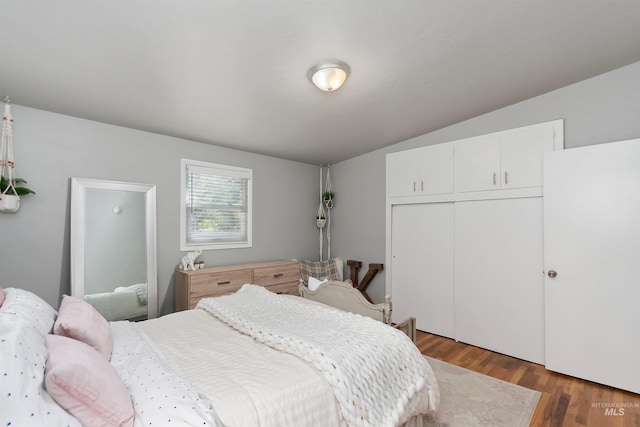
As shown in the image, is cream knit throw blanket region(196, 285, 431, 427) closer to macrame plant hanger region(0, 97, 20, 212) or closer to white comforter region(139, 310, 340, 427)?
white comforter region(139, 310, 340, 427)

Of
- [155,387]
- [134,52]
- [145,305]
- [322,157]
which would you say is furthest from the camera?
[322,157]

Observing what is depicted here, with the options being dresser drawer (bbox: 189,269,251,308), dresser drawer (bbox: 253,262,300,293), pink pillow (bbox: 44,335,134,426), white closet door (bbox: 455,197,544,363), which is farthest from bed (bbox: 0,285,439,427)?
white closet door (bbox: 455,197,544,363)

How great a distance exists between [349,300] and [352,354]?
102 centimetres

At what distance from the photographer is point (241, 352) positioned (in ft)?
4.96

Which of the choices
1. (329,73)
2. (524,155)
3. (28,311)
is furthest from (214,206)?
(524,155)

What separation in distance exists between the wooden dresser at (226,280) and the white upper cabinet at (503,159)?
2.38m

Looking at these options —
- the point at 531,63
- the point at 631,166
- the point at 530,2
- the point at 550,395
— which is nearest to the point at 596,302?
A: the point at 550,395

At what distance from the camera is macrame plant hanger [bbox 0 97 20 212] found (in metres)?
2.34

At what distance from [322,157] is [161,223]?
93.8 inches

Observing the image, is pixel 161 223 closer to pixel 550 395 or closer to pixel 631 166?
pixel 550 395

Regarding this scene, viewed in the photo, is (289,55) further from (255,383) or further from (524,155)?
(524,155)

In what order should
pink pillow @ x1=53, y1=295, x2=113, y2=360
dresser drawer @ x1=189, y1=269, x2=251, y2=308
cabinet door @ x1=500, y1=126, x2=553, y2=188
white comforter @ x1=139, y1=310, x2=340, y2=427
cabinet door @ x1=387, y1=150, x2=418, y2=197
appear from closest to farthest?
1. white comforter @ x1=139, y1=310, x2=340, y2=427
2. pink pillow @ x1=53, y1=295, x2=113, y2=360
3. cabinet door @ x1=500, y1=126, x2=553, y2=188
4. dresser drawer @ x1=189, y1=269, x2=251, y2=308
5. cabinet door @ x1=387, y1=150, x2=418, y2=197

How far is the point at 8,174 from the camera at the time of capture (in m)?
2.42
